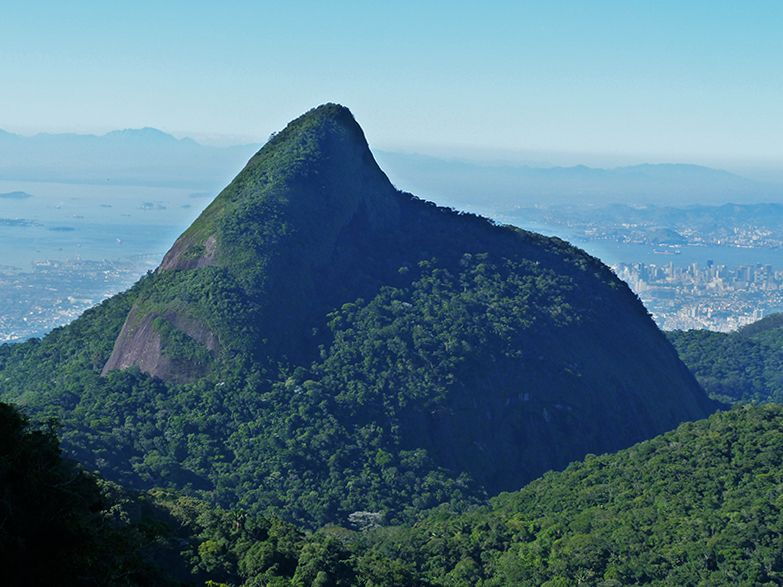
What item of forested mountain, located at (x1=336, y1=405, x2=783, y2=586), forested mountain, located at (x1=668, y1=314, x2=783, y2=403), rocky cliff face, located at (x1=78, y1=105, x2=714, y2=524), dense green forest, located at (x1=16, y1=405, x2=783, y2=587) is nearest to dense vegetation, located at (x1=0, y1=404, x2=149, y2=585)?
dense green forest, located at (x1=16, y1=405, x2=783, y2=587)

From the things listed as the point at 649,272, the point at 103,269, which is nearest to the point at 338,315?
the point at 103,269

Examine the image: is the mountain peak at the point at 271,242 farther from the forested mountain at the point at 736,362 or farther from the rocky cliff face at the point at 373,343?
the forested mountain at the point at 736,362

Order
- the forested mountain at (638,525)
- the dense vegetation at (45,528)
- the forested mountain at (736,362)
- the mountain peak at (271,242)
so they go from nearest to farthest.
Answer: the dense vegetation at (45,528) < the forested mountain at (638,525) < the mountain peak at (271,242) < the forested mountain at (736,362)

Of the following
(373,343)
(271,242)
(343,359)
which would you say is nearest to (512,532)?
(343,359)

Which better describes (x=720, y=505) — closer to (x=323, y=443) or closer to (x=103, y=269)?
(x=323, y=443)

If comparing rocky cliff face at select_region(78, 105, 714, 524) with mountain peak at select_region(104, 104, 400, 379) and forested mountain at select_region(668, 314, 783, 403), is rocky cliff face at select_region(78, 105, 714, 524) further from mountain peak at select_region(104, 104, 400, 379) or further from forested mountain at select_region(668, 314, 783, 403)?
forested mountain at select_region(668, 314, 783, 403)

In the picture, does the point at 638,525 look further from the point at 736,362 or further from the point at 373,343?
the point at 736,362

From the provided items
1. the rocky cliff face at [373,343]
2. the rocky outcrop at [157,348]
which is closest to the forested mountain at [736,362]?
the rocky cliff face at [373,343]
